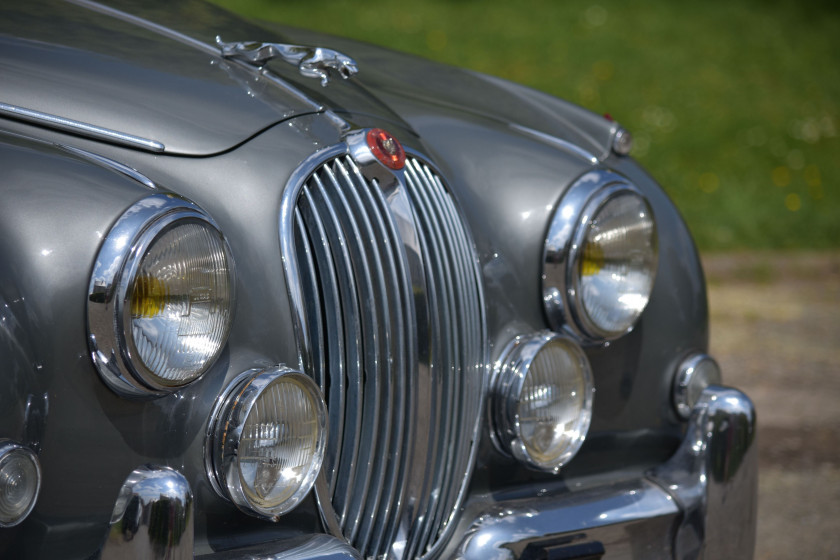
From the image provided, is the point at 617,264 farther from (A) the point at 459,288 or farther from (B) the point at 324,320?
(B) the point at 324,320

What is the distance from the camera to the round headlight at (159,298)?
128 centimetres

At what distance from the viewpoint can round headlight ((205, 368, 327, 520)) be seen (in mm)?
1381

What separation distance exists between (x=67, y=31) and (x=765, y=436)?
117 inches

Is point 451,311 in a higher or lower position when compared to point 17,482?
higher

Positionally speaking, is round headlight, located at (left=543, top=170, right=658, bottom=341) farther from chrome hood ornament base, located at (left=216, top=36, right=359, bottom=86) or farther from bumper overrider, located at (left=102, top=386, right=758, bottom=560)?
chrome hood ornament base, located at (left=216, top=36, right=359, bottom=86)

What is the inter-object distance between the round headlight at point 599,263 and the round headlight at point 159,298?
0.72m

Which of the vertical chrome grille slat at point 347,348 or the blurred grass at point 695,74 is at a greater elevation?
the blurred grass at point 695,74

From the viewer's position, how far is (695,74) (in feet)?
33.4

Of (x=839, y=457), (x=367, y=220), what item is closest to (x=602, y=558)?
(x=367, y=220)

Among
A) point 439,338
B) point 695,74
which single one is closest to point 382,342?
point 439,338

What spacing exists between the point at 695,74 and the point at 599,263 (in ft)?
29.1

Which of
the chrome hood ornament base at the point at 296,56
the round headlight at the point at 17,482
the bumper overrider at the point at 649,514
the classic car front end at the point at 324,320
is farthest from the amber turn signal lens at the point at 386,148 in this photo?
the round headlight at the point at 17,482

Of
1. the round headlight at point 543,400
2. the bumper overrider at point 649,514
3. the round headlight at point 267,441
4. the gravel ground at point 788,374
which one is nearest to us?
the round headlight at point 267,441

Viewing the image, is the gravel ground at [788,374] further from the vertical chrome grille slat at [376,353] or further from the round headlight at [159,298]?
the round headlight at [159,298]
